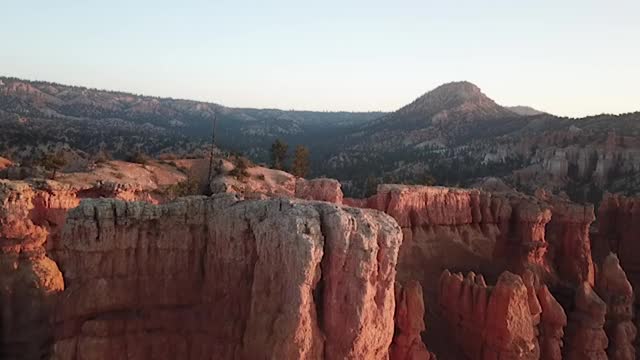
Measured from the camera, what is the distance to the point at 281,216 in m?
13.0

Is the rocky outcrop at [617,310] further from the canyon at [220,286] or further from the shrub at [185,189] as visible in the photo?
the shrub at [185,189]

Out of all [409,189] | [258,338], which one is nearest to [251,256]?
[258,338]

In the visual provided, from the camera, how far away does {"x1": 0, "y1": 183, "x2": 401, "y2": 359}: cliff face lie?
503 inches

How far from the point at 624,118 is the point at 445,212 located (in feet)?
249

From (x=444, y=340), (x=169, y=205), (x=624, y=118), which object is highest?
(x=624, y=118)

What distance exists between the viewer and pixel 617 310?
24844 mm

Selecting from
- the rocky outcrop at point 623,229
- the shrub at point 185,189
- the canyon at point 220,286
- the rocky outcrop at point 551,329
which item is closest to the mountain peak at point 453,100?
the rocky outcrop at point 623,229

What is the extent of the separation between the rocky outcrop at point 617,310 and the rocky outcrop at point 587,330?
3.29ft

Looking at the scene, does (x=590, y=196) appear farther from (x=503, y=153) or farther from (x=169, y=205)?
(x=169, y=205)

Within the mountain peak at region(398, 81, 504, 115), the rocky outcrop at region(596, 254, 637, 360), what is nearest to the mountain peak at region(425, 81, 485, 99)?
the mountain peak at region(398, 81, 504, 115)

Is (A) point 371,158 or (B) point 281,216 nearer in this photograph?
(B) point 281,216

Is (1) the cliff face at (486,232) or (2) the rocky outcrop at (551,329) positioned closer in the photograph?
(2) the rocky outcrop at (551,329)

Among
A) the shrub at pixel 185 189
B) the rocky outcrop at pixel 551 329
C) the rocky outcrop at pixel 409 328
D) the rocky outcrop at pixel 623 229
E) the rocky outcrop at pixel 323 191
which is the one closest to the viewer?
the rocky outcrop at pixel 409 328

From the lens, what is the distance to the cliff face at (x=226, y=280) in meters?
12.8
